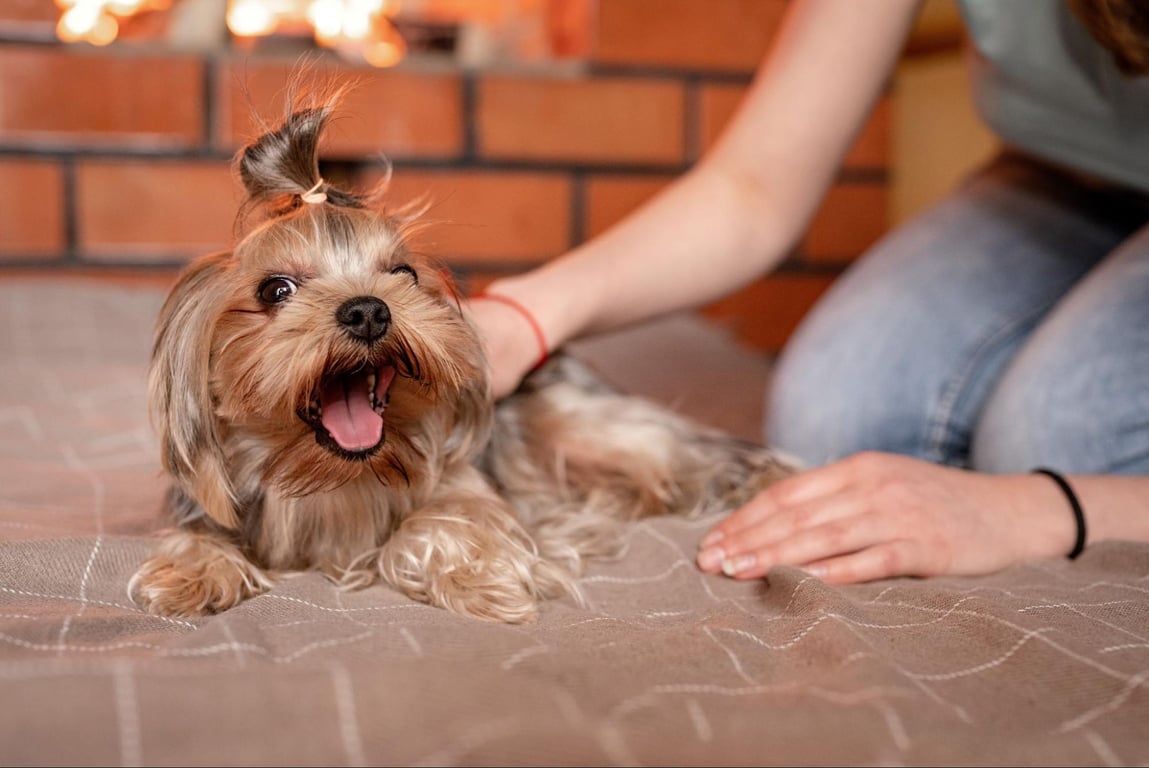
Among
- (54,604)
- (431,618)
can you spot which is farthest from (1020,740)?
(54,604)

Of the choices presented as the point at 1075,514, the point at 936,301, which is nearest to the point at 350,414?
the point at 1075,514

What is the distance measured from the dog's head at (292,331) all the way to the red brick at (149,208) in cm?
169

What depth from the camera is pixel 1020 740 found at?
0.58 meters

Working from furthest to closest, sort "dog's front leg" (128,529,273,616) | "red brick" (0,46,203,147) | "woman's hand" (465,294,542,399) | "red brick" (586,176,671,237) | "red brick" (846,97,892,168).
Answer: "red brick" (846,97,892,168)
"red brick" (586,176,671,237)
"red brick" (0,46,203,147)
"woman's hand" (465,294,542,399)
"dog's front leg" (128,529,273,616)

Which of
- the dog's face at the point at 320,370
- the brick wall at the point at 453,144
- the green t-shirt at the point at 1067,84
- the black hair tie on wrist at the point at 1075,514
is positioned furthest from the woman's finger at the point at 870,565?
the brick wall at the point at 453,144

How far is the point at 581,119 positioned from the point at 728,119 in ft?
1.27

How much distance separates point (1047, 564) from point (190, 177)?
2.15m

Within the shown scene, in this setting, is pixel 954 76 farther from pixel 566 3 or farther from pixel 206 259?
pixel 206 259

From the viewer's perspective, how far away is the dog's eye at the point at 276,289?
0.92 m

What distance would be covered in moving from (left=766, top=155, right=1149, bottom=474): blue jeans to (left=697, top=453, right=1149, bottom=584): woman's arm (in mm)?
268

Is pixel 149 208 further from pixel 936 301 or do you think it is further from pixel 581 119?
pixel 936 301

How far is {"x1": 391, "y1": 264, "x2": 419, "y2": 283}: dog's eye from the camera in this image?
0.97 metres

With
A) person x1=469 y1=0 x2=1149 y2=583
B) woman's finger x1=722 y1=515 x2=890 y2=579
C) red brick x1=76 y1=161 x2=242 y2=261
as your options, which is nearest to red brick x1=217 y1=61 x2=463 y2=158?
red brick x1=76 y1=161 x2=242 y2=261

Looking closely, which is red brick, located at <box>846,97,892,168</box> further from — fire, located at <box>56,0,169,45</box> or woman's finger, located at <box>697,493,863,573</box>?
woman's finger, located at <box>697,493,863,573</box>
